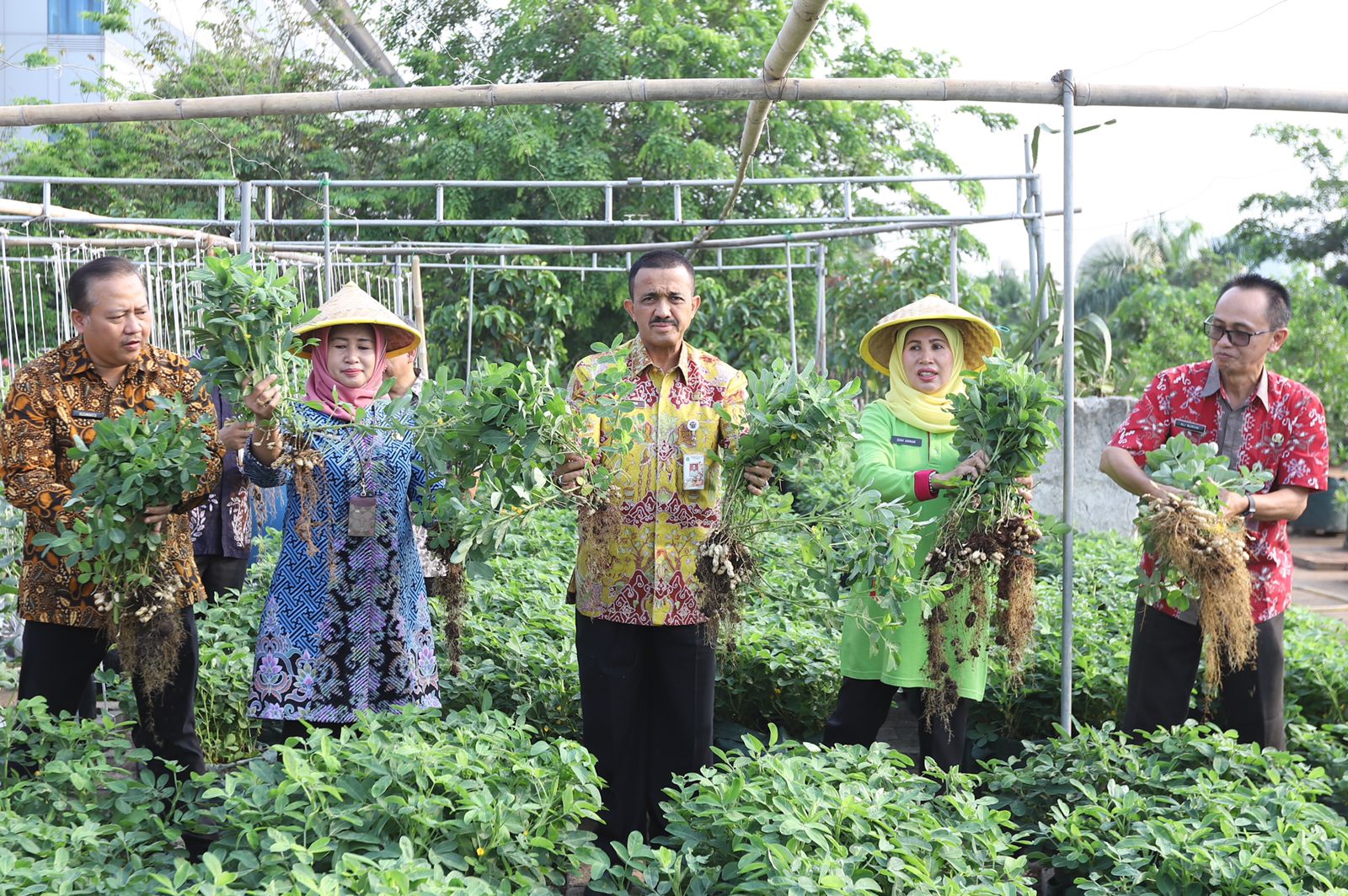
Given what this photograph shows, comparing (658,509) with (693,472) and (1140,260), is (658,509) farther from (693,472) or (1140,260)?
(1140,260)

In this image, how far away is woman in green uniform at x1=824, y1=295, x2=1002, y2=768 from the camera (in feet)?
11.3

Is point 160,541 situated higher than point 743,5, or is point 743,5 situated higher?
point 743,5

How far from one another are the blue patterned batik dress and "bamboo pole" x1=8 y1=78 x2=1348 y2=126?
130 cm

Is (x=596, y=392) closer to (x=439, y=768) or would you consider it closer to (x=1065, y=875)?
(x=439, y=768)

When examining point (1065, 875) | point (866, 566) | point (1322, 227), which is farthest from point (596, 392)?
point (1322, 227)

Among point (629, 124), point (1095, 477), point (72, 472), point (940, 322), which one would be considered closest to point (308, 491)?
point (72, 472)

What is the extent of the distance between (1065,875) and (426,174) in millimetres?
13542

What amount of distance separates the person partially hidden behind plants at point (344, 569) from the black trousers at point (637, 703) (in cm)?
48

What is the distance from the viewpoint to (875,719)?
357 centimetres

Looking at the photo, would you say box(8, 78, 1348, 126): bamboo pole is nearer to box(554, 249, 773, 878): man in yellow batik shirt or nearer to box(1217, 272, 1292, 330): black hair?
box(1217, 272, 1292, 330): black hair

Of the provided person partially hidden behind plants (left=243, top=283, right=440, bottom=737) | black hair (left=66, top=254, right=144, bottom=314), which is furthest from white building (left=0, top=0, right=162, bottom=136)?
person partially hidden behind plants (left=243, top=283, right=440, bottom=737)

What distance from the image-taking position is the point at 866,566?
3082mm

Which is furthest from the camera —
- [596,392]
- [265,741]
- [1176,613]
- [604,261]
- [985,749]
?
[604,261]

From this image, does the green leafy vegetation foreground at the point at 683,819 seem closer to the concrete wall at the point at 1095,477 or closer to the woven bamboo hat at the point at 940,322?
the woven bamboo hat at the point at 940,322
